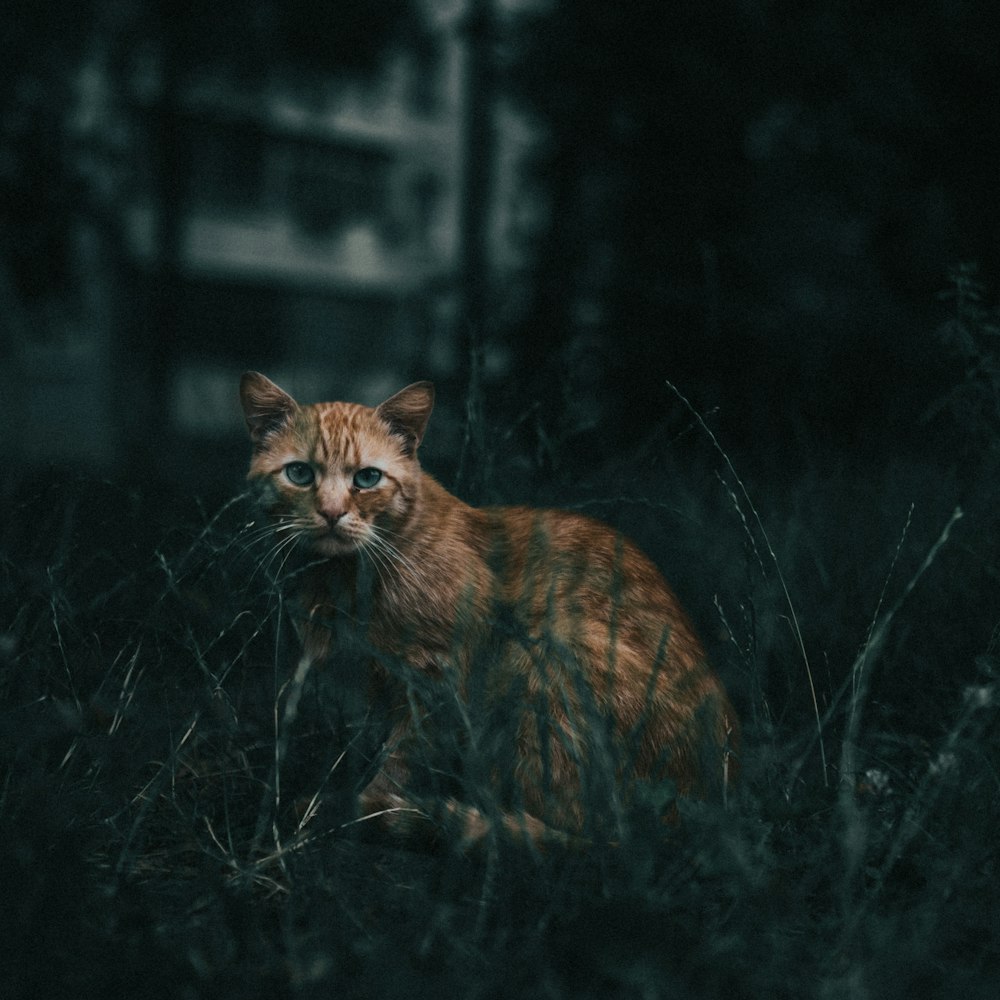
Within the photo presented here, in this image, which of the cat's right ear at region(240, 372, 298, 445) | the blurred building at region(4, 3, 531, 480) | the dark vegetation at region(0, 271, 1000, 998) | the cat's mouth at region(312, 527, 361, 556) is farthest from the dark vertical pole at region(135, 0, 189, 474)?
the dark vegetation at region(0, 271, 1000, 998)

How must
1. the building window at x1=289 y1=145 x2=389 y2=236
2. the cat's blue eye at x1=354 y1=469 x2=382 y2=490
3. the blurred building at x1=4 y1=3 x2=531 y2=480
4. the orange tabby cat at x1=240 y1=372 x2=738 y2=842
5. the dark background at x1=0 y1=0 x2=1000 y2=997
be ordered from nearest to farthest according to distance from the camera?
1. the dark background at x1=0 y1=0 x2=1000 y2=997
2. the orange tabby cat at x1=240 y1=372 x2=738 y2=842
3. the cat's blue eye at x1=354 y1=469 x2=382 y2=490
4. the blurred building at x1=4 y1=3 x2=531 y2=480
5. the building window at x1=289 y1=145 x2=389 y2=236

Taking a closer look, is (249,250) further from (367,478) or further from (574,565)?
(574,565)

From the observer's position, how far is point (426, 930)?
1500 mm

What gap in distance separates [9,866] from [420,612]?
1.05m

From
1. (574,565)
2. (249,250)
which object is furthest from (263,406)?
(249,250)

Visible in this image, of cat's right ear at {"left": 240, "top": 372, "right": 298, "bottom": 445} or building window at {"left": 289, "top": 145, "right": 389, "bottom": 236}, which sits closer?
cat's right ear at {"left": 240, "top": 372, "right": 298, "bottom": 445}

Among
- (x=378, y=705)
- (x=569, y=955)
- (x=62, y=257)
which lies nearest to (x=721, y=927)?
(x=569, y=955)

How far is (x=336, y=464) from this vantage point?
249 cm

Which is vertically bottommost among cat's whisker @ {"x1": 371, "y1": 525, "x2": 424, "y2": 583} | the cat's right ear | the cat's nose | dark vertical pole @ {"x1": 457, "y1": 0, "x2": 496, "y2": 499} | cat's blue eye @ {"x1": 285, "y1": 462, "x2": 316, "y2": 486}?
cat's whisker @ {"x1": 371, "y1": 525, "x2": 424, "y2": 583}

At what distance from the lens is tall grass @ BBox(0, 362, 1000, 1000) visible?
4.61 ft

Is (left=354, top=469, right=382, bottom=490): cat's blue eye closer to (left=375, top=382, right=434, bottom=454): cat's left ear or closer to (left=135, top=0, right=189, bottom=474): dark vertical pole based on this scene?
(left=375, top=382, right=434, bottom=454): cat's left ear

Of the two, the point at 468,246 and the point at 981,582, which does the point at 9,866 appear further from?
the point at 468,246

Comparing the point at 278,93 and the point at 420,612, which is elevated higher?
the point at 278,93

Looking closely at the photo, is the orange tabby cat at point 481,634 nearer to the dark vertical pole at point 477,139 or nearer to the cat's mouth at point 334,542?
the cat's mouth at point 334,542
